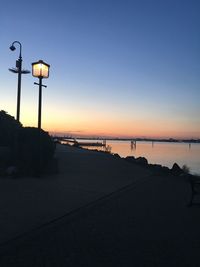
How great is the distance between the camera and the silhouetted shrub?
51.8 feet

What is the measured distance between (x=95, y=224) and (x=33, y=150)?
327 inches

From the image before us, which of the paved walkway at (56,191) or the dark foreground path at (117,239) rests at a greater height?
the paved walkway at (56,191)

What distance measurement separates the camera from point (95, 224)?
8242mm

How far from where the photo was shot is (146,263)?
6.01m

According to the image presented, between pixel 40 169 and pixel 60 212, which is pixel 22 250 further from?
pixel 40 169

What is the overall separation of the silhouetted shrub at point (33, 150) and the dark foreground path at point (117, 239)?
210 inches

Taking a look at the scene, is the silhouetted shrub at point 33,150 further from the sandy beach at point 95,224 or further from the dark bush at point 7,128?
the dark bush at point 7,128

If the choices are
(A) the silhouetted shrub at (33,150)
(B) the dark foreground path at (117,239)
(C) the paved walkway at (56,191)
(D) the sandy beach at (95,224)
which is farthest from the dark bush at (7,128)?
(B) the dark foreground path at (117,239)

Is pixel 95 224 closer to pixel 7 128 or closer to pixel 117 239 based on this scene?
pixel 117 239

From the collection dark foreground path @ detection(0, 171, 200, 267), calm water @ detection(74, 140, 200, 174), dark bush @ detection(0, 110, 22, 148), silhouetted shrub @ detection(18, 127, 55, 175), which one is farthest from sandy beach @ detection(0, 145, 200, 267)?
calm water @ detection(74, 140, 200, 174)

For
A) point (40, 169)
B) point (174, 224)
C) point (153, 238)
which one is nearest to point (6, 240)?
point (153, 238)

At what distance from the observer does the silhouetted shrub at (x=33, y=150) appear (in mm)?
15788

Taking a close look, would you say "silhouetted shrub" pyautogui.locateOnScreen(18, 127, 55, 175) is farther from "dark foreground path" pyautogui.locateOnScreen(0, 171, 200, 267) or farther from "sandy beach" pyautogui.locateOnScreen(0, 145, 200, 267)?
"dark foreground path" pyautogui.locateOnScreen(0, 171, 200, 267)

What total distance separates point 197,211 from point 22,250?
505 centimetres
